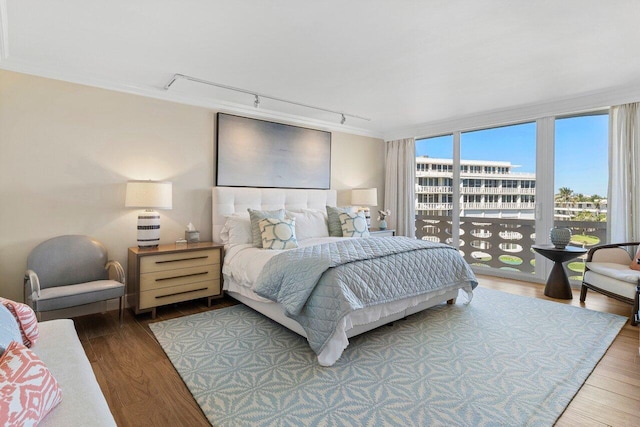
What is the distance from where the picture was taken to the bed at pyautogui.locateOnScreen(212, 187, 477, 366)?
8.09 feet

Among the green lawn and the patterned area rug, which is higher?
the green lawn

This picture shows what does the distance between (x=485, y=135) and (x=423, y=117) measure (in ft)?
3.46

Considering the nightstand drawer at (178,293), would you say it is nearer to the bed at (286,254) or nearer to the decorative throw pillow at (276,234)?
the bed at (286,254)

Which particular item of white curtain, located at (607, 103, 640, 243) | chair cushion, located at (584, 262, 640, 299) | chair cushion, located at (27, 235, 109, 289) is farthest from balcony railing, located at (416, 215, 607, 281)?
chair cushion, located at (27, 235, 109, 289)

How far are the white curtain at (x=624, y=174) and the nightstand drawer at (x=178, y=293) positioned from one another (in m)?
4.87

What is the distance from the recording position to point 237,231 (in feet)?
12.2

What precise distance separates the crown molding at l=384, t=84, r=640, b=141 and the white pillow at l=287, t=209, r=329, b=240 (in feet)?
8.57

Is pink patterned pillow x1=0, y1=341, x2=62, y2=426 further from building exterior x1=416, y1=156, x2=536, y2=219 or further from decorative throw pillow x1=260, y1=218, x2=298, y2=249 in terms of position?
building exterior x1=416, y1=156, x2=536, y2=219

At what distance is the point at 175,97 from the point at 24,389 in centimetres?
352

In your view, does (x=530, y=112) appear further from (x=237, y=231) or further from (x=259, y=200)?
(x=237, y=231)

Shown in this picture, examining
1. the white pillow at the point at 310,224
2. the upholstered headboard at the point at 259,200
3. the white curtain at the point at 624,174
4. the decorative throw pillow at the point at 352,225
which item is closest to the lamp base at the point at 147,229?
the upholstered headboard at the point at 259,200

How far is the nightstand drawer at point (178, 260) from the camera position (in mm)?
3184

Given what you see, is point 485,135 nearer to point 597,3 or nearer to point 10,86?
point 597,3

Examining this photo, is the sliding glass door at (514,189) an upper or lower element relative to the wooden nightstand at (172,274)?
upper
